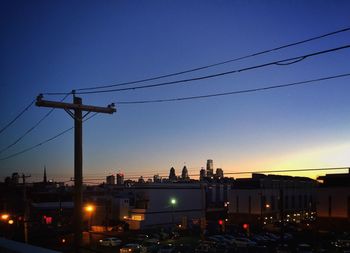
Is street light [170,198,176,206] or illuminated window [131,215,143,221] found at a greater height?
street light [170,198,176,206]

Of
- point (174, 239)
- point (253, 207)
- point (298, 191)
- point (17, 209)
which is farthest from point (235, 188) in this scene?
point (17, 209)

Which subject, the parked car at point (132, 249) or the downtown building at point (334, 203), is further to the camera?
the downtown building at point (334, 203)

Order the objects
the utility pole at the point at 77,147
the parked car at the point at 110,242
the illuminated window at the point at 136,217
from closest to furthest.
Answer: the utility pole at the point at 77,147
the parked car at the point at 110,242
the illuminated window at the point at 136,217

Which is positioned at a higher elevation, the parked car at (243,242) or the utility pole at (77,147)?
the utility pole at (77,147)

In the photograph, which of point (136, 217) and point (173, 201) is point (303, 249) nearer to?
point (173, 201)

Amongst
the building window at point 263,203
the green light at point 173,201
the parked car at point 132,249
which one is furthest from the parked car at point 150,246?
the building window at point 263,203

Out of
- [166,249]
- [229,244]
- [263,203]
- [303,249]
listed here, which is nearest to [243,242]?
[229,244]

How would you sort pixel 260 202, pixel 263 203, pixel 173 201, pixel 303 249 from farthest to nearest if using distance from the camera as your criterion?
pixel 263 203
pixel 260 202
pixel 173 201
pixel 303 249

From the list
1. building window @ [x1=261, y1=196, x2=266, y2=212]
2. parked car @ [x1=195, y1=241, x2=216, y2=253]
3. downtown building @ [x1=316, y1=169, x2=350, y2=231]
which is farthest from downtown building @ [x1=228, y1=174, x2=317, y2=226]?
parked car @ [x1=195, y1=241, x2=216, y2=253]

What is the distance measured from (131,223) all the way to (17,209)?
20075 millimetres

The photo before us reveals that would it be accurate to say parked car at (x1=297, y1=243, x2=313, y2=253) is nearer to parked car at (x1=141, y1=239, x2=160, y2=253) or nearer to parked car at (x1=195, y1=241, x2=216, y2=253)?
parked car at (x1=195, y1=241, x2=216, y2=253)

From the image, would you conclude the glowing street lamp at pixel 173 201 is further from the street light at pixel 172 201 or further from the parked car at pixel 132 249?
the parked car at pixel 132 249

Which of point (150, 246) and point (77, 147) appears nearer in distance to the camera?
point (77, 147)

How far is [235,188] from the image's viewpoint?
3243 inches
